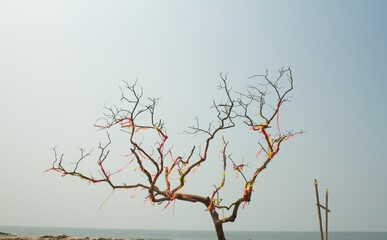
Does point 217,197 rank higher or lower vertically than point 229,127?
lower

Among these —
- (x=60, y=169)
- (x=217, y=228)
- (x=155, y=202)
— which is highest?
(x=60, y=169)

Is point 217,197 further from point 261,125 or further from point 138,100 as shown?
point 138,100

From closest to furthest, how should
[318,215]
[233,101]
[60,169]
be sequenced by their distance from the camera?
[60,169]
[233,101]
[318,215]

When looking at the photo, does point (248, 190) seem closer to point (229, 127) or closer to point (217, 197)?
point (217, 197)

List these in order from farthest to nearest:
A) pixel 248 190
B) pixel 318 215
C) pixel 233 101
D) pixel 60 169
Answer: pixel 318 215
pixel 233 101
pixel 60 169
pixel 248 190

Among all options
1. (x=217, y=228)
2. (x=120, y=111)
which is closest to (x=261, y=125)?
(x=217, y=228)

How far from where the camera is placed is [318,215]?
1143 centimetres

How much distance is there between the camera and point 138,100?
8.88 m

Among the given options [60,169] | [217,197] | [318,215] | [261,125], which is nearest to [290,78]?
[261,125]

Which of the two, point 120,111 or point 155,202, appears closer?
point 155,202

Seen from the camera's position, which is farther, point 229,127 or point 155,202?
point 229,127

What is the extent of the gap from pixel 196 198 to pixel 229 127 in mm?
1987

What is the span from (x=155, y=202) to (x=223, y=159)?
2019 millimetres

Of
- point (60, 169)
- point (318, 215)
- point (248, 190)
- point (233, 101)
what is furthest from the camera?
point (318, 215)
